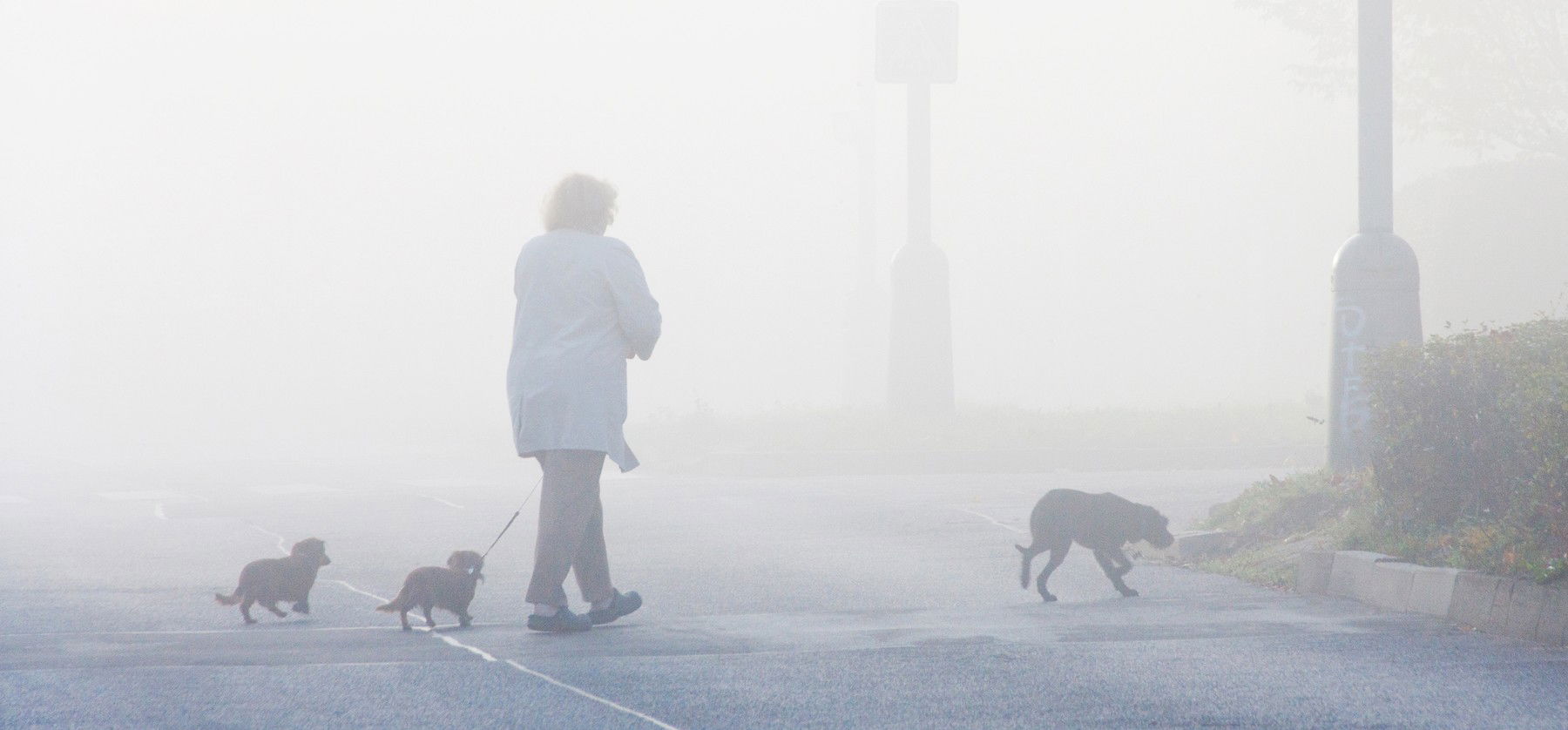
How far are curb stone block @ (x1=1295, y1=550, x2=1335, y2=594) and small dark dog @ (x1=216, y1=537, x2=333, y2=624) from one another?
4.40 metres

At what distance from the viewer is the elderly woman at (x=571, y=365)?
6102 mm

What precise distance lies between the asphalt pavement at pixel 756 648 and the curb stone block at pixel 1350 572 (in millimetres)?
277

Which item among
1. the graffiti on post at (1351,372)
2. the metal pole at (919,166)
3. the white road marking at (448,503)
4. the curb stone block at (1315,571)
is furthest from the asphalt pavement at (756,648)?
the metal pole at (919,166)

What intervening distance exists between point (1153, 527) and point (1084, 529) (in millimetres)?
412

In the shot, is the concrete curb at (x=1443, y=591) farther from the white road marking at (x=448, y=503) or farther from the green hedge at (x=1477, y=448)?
the white road marking at (x=448, y=503)

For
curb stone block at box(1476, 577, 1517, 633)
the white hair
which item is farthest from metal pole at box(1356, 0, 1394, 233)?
the white hair

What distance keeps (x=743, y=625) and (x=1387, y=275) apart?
498 centimetres

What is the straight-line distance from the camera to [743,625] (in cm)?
649

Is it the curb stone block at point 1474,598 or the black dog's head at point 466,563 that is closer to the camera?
the curb stone block at point 1474,598

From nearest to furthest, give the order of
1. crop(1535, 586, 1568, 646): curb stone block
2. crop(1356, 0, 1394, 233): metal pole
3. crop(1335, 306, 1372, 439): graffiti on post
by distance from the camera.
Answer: crop(1535, 586, 1568, 646): curb stone block → crop(1356, 0, 1394, 233): metal pole → crop(1335, 306, 1372, 439): graffiti on post

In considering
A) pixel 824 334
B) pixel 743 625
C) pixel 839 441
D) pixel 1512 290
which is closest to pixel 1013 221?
pixel 824 334

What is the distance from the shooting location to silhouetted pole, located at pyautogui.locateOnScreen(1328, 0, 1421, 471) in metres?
9.52

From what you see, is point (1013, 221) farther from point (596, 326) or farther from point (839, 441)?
point (596, 326)

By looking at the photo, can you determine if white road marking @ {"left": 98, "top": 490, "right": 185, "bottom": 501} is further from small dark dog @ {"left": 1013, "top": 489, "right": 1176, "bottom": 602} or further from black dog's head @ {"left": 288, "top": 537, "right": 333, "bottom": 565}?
small dark dog @ {"left": 1013, "top": 489, "right": 1176, "bottom": 602}
